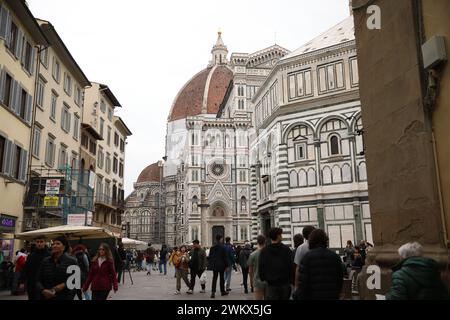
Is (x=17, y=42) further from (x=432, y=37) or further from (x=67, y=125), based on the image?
(x=432, y=37)

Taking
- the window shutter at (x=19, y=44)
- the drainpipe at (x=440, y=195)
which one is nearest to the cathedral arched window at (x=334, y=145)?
the window shutter at (x=19, y=44)

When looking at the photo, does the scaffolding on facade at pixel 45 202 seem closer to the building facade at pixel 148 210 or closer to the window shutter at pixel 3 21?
the window shutter at pixel 3 21

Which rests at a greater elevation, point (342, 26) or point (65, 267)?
point (342, 26)

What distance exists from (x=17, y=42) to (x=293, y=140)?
16.4 m

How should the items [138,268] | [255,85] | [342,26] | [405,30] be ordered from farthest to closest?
1. [255,85]
2. [138,268]
3. [342,26]
4. [405,30]

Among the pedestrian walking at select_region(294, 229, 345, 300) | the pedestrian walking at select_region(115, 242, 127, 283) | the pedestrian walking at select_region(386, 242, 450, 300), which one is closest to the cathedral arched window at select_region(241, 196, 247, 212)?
the pedestrian walking at select_region(115, 242, 127, 283)

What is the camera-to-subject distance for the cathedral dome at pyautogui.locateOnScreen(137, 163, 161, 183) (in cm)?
12044

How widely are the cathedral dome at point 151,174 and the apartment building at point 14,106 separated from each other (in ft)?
328

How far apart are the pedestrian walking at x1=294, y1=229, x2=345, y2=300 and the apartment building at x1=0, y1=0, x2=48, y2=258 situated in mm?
15745

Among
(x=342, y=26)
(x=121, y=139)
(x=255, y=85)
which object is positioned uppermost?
(x=255, y=85)

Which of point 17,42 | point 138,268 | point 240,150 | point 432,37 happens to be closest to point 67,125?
point 17,42


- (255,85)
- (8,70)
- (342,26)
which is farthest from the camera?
(255,85)

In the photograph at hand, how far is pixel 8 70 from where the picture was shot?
58.7 feet

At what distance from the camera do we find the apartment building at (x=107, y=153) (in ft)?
115
